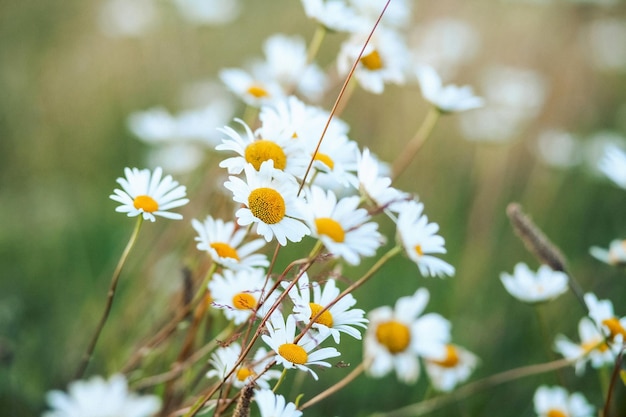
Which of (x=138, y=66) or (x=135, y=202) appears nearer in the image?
(x=135, y=202)

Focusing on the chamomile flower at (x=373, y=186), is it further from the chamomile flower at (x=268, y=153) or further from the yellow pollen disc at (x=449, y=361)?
the yellow pollen disc at (x=449, y=361)

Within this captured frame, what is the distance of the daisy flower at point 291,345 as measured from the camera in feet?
2.45

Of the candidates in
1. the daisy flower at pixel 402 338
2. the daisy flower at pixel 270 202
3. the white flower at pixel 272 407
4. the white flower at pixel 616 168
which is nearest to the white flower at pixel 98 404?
the white flower at pixel 272 407

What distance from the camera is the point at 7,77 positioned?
2389mm

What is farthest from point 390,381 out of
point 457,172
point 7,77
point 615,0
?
point 615,0

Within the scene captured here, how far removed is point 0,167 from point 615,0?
Answer: 8.60 ft

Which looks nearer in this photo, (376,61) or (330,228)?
(330,228)

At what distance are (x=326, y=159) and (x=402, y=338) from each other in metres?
0.39

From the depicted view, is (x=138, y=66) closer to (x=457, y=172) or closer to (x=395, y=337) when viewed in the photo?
(x=457, y=172)

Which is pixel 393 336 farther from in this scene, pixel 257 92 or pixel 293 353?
pixel 257 92

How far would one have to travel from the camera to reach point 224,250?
2.97 ft

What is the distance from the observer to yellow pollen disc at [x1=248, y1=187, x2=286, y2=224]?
79 centimetres

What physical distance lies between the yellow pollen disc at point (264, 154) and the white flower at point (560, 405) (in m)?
0.66

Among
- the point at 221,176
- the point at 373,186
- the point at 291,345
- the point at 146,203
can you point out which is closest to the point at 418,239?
the point at 373,186
